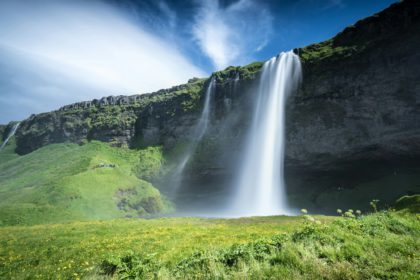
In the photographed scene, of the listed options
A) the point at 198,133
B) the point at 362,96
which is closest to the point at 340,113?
the point at 362,96

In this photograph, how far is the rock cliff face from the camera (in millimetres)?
58031

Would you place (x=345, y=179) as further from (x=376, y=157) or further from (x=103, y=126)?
(x=103, y=126)

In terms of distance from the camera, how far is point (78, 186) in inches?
2817

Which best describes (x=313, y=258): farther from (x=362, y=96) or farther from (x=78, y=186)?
(x=78, y=186)

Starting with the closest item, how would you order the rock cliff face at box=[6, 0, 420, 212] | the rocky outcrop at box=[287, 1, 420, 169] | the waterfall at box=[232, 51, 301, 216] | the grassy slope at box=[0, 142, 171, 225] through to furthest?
the rocky outcrop at box=[287, 1, 420, 169] < the rock cliff face at box=[6, 0, 420, 212] < the grassy slope at box=[0, 142, 171, 225] < the waterfall at box=[232, 51, 301, 216]

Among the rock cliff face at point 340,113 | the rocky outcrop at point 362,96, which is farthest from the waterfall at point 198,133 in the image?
the rocky outcrop at point 362,96

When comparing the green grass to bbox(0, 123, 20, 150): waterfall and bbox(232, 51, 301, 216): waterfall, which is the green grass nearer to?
bbox(232, 51, 301, 216): waterfall

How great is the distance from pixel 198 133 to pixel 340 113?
49328mm

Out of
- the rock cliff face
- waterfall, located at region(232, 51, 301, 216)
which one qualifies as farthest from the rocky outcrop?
waterfall, located at region(232, 51, 301, 216)

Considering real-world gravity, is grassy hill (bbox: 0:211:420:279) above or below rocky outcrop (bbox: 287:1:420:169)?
below

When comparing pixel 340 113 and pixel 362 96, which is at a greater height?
pixel 362 96

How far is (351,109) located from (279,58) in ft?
84.6

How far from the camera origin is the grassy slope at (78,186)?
58188 millimetres

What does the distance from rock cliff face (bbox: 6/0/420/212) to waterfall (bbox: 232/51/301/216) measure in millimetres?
3025
